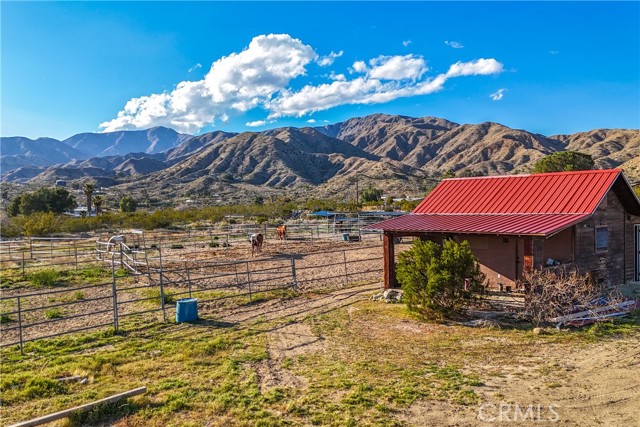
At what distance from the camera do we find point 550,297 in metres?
11.7

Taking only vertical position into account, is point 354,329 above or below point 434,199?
below

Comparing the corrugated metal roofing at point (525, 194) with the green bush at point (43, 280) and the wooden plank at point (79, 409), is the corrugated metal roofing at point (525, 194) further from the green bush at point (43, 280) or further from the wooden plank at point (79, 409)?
the green bush at point (43, 280)

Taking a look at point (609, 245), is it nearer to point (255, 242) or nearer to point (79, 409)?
point (79, 409)

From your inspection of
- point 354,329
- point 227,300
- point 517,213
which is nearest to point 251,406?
point 354,329

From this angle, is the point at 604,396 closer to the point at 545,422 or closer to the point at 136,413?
the point at 545,422

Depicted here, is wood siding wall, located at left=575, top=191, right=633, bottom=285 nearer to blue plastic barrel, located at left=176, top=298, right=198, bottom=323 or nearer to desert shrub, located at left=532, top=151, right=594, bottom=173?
blue plastic barrel, located at left=176, top=298, right=198, bottom=323

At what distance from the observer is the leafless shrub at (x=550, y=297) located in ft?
38.1

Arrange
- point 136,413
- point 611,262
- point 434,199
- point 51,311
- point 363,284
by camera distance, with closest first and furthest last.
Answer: point 136,413
point 51,311
point 611,262
point 363,284
point 434,199

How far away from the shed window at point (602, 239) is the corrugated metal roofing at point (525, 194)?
4.90 feet

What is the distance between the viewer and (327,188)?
396ft

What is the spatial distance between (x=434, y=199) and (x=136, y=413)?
1472 centimetres

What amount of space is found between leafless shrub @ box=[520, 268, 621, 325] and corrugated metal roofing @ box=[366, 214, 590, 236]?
124 cm

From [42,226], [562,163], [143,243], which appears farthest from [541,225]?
[562,163]

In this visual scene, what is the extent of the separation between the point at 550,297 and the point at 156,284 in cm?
1257
